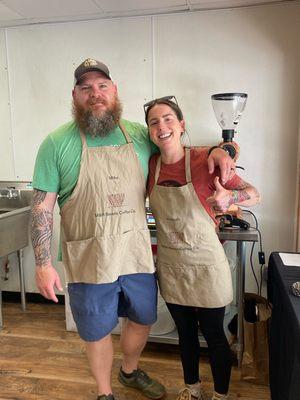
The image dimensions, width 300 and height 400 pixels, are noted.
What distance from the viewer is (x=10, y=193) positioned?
2.57 m

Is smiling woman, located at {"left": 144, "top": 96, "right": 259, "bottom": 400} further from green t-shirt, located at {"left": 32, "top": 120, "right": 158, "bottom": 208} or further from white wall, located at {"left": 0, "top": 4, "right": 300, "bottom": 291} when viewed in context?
white wall, located at {"left": 0, "top": 4, "right": 300, "bottom": 291}

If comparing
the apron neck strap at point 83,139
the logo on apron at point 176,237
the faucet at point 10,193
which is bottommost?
the logo on apron at point 176,237

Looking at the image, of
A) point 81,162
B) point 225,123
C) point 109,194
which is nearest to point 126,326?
point 109,194

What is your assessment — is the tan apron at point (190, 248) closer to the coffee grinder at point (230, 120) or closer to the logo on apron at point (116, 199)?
the logo on apron at point (116, 199)

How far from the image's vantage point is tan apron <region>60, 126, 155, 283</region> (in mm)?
1309

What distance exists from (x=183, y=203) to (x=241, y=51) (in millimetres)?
1326

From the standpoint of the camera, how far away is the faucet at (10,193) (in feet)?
8.43

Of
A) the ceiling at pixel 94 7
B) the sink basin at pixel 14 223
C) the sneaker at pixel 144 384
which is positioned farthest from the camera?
the sink basin at pixel 14 223

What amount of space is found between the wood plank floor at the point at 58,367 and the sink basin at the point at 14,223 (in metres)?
0.55

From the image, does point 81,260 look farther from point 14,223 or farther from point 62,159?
point 14,223

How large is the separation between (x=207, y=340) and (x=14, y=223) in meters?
1.54

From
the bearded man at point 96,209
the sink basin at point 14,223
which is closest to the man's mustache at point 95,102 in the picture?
the bearded man at point 96,209

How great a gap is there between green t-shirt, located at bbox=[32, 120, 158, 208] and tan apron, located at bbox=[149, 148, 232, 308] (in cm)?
19

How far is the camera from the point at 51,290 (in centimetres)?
132
